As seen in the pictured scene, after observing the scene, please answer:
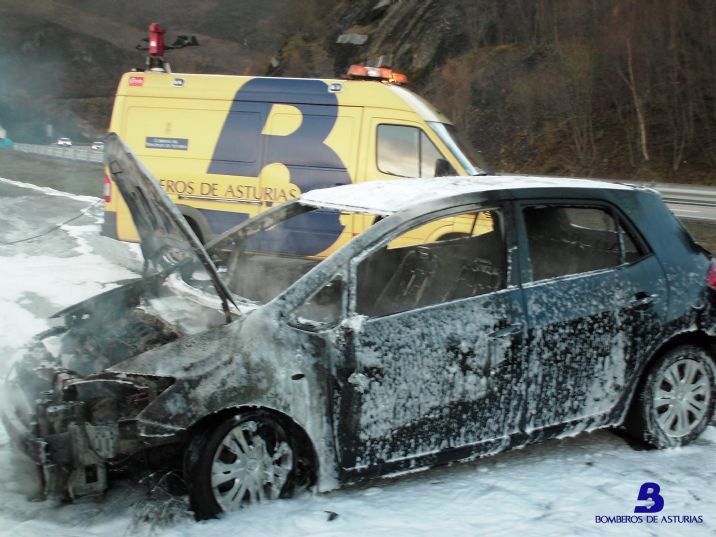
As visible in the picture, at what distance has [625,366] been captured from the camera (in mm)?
3836

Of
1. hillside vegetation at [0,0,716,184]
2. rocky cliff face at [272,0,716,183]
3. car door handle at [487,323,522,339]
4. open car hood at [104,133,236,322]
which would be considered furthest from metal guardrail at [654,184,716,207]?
open car hood at [104,133,236,322]

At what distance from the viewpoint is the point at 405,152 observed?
7.75 meters

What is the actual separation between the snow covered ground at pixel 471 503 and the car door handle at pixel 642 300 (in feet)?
2.87

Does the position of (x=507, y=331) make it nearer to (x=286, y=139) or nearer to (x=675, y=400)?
(x=675, y=400)

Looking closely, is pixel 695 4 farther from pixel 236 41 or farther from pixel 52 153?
pixel 236 41

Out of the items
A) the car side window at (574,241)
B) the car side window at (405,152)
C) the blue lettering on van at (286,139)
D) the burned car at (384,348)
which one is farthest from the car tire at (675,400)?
the blue lettering on van at (286,139)

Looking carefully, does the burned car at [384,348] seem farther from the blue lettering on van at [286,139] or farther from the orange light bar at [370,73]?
the orange light bar at [370,73]

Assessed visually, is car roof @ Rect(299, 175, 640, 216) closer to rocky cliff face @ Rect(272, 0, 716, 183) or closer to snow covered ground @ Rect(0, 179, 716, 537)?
snow covered ground @ Rect(0, 179, 716, 537)

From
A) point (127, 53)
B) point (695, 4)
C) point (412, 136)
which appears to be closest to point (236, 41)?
point (127, 53)

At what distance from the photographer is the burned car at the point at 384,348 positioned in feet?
10.5

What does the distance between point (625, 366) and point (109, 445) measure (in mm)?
2709

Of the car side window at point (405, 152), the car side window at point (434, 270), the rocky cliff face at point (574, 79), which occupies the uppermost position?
the rocky cliff face at point (574, 79)

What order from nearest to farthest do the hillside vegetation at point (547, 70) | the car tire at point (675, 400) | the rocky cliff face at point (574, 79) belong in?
the car tire at point (675, 400) → the rocky cliff face at point (574, 79) → the hillside vegetation at point (547, 70)

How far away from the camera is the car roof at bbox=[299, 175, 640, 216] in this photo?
3.73 m
